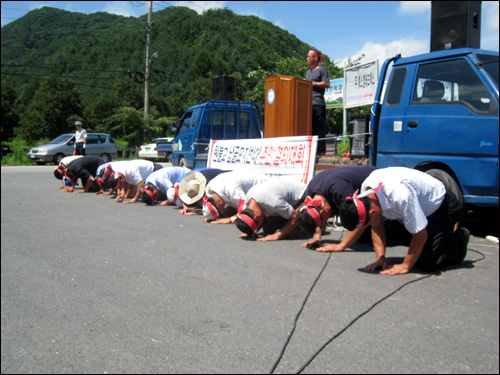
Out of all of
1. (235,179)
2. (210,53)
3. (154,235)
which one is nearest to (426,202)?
(235,179)

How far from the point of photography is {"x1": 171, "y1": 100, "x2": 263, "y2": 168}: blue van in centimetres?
1233

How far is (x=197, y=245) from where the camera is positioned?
5668mm

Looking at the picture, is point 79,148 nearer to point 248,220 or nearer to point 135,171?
point 135,171

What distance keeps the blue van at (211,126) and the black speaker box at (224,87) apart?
21.9 inches

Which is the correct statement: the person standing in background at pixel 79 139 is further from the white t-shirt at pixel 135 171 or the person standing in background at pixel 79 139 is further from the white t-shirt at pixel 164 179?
the white t-shirt at pixel 164 179

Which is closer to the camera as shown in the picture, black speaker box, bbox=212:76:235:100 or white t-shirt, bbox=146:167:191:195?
white t-shirt, bbox=146:167:191:195

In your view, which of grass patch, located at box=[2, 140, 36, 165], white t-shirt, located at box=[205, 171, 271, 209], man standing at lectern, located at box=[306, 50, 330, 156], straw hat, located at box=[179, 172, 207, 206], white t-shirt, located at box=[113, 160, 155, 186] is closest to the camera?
white t-shirt, located at box=[205, 171, 271, 209]

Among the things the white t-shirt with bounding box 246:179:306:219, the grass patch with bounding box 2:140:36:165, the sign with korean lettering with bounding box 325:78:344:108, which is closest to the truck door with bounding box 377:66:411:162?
the white t-shirt with bounding box 246:179:306:219

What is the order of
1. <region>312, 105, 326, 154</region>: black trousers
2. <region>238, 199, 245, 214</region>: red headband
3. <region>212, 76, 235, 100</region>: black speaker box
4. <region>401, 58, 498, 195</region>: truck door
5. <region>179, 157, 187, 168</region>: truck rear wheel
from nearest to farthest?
<region>401, 58, 498, 195</region>: truck door < <region>238, 199, 245, 214</region>: red headband < <region>312, 105, 326, 154</region>: black trousers < <region>179, 157, 187, 168</region>: truck rear wheel < <region>212, 76, 235, 100</region>: black speaker box

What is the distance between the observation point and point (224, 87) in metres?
13.1

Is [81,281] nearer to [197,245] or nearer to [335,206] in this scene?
[197,245]

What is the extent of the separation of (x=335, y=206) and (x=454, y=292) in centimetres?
173

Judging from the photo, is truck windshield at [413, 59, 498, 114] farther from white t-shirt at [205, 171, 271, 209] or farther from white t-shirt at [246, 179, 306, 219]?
white t-shirt at [205, 171, 271, 209]

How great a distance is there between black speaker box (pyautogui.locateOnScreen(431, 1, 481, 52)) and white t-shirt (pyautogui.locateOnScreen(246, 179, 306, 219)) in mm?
3034
